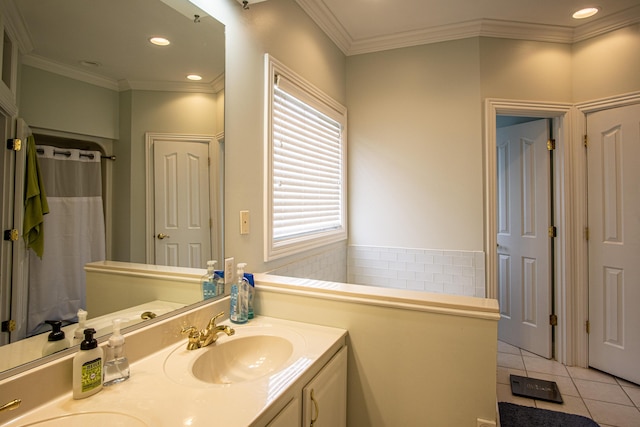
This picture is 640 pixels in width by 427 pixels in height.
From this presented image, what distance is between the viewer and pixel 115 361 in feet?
3.39

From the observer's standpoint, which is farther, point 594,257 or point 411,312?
point 594,257

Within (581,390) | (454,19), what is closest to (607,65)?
(454,19)

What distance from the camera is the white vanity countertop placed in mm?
864

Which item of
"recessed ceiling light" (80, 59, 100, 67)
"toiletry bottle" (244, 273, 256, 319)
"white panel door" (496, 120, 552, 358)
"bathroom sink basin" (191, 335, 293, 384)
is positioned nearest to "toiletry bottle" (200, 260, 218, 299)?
"toiletry bottle" (244, 273, 256, 319)

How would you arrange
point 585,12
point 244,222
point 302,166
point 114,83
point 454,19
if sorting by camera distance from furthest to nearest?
point 454,19 < point 585,12 < point 302,166 < point 244,222 < point 114,83

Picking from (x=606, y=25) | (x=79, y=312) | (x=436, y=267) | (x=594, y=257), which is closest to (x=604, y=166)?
(x=594, y=257)

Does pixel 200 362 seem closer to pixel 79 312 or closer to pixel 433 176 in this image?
pixel 79 312

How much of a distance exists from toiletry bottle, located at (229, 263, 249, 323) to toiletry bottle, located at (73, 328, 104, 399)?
615 mm

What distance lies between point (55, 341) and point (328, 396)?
0.90 metres

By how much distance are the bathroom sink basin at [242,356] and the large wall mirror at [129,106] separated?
362 mm

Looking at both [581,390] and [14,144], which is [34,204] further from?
[581,390]

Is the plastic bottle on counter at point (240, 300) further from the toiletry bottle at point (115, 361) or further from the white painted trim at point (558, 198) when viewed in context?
the white painted trim at point (558, 198)

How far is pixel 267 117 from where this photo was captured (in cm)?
189

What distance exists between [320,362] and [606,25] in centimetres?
318
